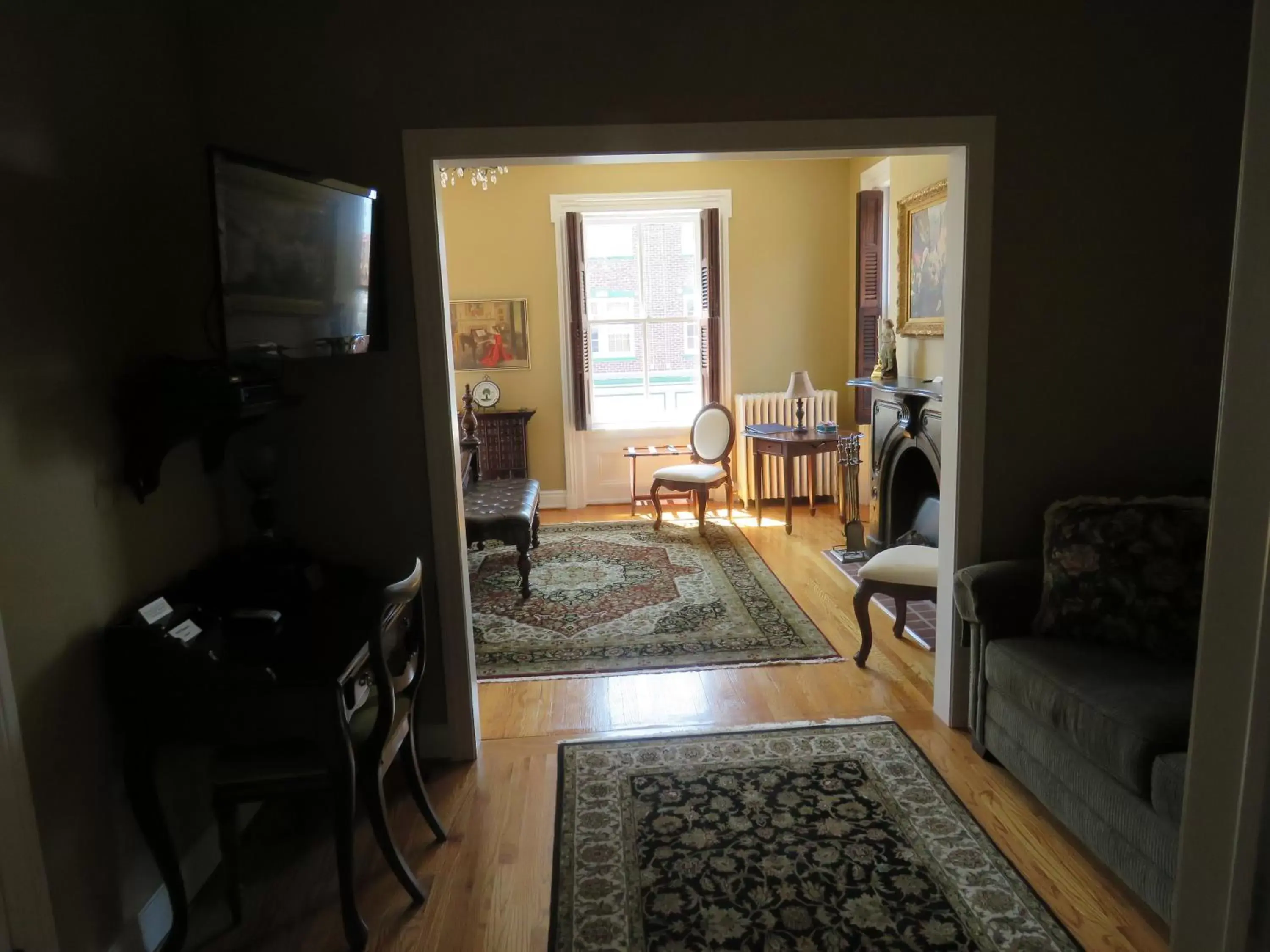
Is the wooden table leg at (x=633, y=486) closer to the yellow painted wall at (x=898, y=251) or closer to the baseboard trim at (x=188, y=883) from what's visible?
the yellow painted wall at (x=898, y=251)

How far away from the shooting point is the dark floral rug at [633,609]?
361 centimetres

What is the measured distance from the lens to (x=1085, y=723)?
205cm

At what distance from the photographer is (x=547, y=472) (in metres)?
6.65

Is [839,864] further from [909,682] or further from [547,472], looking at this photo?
[547,472]

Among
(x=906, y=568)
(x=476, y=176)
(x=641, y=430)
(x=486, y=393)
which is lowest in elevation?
(x=906, y=568)

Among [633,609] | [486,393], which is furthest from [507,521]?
[486,393]

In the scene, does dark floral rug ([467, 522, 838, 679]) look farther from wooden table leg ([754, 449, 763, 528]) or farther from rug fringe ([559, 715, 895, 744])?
rug fringe ([559, 715, 895, 744])

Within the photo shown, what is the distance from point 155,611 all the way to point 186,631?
3.7 inches

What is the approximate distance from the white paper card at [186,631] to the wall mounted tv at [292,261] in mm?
631

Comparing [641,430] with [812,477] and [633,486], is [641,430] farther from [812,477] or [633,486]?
[812,477]

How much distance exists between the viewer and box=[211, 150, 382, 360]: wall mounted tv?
5.89ft

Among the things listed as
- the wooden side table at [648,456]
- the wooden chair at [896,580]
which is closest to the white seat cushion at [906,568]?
the wooden chair at [896,580]

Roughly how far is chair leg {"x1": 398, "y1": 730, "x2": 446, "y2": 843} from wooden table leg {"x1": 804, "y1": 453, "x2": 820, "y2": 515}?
4.39 meters

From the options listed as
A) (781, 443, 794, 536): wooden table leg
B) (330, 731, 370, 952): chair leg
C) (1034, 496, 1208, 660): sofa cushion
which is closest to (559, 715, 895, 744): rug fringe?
(1034, 496, 1208, 660): sofa cushion
